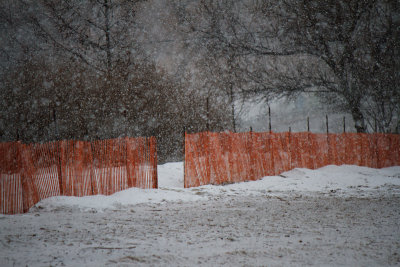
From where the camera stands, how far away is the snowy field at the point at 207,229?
13.3ft

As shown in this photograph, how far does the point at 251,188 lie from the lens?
446 inches

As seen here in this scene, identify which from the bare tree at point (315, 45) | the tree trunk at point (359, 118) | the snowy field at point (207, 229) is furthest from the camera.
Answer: the tree trunk at point (359, 118)

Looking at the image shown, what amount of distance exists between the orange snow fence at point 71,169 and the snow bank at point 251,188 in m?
0.29

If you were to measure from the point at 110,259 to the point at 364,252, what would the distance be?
281 cm

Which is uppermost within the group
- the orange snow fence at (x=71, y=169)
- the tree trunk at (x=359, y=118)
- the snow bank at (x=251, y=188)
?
the tree trunk at (x=359, y=118)

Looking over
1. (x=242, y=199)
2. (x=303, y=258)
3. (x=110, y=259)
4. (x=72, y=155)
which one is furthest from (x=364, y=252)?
(x=72, y=155)

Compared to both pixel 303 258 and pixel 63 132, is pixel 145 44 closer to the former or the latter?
pixel 63 132

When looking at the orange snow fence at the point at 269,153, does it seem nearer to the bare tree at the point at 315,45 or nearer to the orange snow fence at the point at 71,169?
the orange snow fence at the point at 71,169

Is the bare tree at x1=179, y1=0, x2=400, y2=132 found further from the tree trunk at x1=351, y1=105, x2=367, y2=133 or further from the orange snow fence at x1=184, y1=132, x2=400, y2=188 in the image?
the orange snow fence at x1=184, y1=132, x2=400, y2=188

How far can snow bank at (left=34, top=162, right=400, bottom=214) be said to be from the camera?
27.3 feet

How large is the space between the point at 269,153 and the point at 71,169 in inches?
290

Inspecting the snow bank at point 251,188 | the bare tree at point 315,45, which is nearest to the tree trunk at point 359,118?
the bare tree at point 315,45

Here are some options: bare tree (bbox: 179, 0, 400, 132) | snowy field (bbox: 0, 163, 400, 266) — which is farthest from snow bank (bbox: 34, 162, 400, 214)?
bare tree (bbox: 179, 0, 400, 132)

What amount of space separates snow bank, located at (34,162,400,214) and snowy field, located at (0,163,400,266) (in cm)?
6
